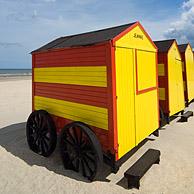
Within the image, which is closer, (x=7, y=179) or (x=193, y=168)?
(x=7, y=179)

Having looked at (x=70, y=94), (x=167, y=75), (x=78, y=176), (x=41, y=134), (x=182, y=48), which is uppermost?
(x=182, y=48)

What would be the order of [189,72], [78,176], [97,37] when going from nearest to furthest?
[78,176] < [97,37] < [189,72]

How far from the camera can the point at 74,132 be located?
461 centimetres

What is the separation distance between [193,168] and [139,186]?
4.90ft

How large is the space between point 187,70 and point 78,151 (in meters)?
7.71

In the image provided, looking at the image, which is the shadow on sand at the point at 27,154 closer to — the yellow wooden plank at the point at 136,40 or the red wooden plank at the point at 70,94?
the red wooden plank at the point at 70,94

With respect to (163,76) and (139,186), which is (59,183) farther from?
(163,76)

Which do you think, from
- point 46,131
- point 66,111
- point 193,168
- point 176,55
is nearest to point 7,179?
point 46,131

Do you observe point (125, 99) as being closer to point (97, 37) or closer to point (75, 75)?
point (75, 75)

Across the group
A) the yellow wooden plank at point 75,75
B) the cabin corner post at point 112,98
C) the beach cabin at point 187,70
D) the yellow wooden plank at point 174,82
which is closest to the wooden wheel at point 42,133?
the yellow wooden plank at point 75,75

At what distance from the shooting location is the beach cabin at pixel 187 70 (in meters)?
9.98

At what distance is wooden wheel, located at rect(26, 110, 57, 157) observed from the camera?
17.5 ft

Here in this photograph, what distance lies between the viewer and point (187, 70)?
10.3 m

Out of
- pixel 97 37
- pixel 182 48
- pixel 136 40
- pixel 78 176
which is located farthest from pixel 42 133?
pixel 182 48
